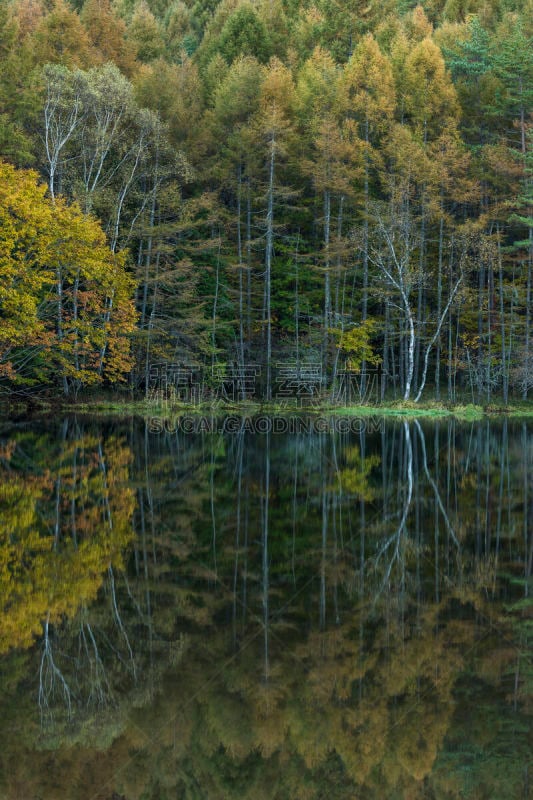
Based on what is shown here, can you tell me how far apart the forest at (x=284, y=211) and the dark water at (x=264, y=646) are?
2226 cm

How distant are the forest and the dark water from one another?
22261mm

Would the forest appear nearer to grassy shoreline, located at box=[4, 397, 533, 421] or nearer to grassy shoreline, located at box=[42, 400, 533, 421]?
grassy shoreline, located at box=[4, 397, 533, 421]

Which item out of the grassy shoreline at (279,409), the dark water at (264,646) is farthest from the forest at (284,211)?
the dark water at (264,646)

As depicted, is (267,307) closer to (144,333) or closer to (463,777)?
(144,333)

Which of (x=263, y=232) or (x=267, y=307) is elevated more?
(x=263, y=232)

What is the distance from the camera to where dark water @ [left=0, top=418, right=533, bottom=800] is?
3.95 metres

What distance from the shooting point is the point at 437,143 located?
122ft

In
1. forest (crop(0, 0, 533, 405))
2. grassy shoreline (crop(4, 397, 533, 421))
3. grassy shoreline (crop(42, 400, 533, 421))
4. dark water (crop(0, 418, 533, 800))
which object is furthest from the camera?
forest (crop(0, 0, 533, 405))

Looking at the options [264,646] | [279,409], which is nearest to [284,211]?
[279,409]

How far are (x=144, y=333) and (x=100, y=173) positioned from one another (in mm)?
7405

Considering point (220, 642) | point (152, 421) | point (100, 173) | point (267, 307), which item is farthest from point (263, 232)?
point (220, 642)

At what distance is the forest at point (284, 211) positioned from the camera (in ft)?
106

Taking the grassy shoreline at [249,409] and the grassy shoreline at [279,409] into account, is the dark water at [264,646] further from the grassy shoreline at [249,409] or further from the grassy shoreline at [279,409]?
the grassy shoreline at [279,409]

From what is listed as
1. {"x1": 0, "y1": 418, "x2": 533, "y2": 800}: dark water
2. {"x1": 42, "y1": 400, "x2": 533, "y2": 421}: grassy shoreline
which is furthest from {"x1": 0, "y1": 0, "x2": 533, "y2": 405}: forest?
{"x1": 0, "y1": 418, "x2": 533, "y2": 800}: dark water
